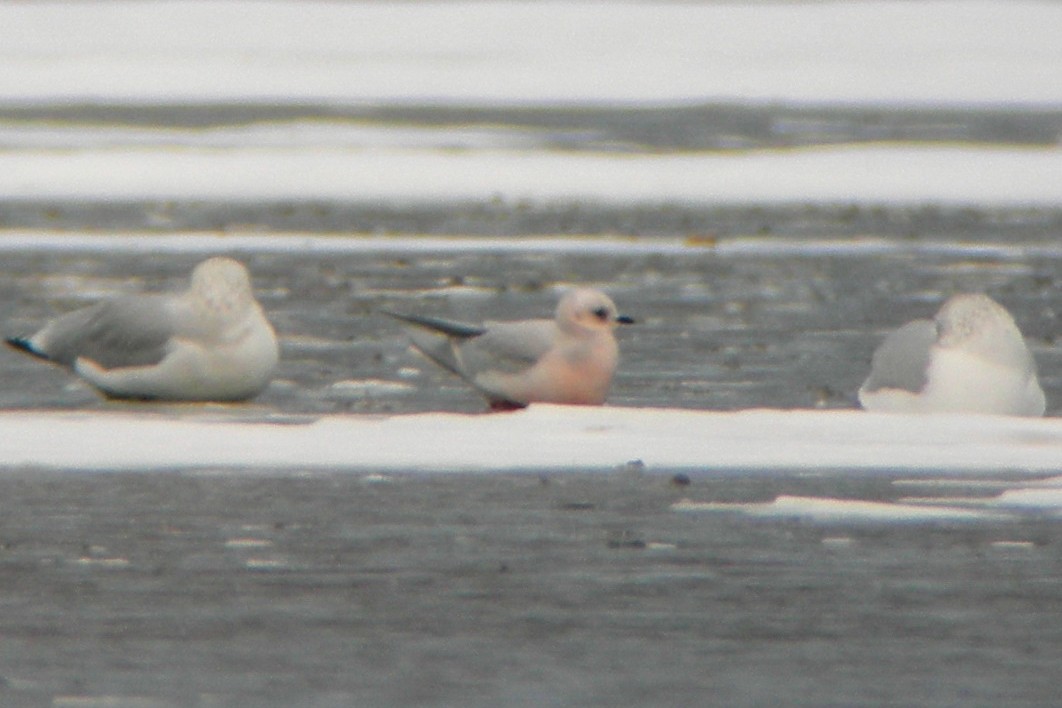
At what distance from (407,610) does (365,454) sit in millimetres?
2791

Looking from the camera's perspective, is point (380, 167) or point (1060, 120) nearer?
point (380, 167)

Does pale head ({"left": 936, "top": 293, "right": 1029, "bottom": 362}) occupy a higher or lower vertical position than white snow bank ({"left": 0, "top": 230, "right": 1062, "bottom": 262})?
lower

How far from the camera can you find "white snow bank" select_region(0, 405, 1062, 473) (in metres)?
8.98

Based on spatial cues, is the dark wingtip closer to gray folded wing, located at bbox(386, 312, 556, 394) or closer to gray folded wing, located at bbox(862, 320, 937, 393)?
gray folded wing, located at bbox(386, 312, 556, 394)

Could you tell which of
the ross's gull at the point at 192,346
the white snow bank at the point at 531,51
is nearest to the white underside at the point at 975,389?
the ross's gull at the point at 192,346

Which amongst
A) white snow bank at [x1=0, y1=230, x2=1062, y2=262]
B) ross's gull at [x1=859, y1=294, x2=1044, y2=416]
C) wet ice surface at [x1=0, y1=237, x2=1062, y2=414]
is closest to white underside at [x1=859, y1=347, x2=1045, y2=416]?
ross's gull at [x1=859, y1=294, x2=1044, y2=416]

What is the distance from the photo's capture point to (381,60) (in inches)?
1978

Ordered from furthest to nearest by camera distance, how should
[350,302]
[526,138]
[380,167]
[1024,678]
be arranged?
[526,138] < [380,167] < [350,302] < [1024,678]

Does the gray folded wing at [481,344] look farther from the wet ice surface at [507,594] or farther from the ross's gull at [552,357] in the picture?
the wet ice surface at [507,594]

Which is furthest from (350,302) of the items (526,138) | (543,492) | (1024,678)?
(526,138)

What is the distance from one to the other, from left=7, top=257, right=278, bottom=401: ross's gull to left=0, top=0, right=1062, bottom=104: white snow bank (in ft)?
96.1

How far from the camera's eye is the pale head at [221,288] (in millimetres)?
10852

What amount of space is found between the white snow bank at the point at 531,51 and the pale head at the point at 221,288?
29.5 m

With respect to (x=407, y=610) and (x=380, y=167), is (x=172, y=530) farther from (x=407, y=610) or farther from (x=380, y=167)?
(x=380, y=167)
